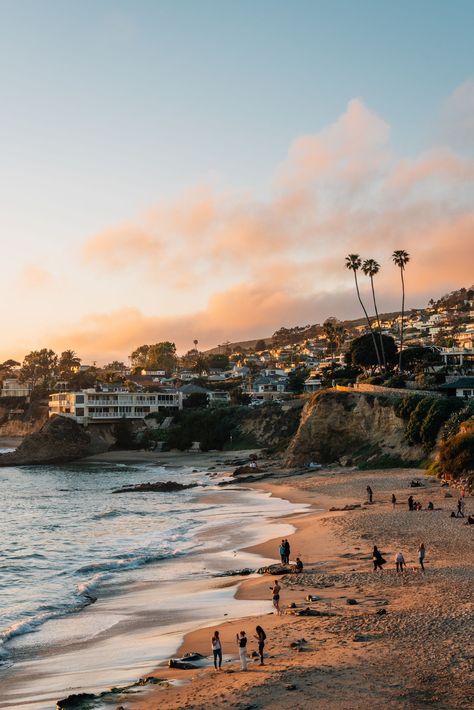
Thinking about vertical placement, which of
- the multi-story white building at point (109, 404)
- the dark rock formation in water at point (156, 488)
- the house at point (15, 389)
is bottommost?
the dark rock formation in water at point (156, 488)

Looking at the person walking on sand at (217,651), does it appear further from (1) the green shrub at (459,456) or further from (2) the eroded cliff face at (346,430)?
(2) the eroded cliff face at (346,430)

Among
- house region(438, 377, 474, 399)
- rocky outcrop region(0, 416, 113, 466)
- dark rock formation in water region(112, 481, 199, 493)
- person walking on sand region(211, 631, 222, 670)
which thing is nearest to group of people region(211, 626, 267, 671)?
person walking on sand region(211, 631, 222, 670)

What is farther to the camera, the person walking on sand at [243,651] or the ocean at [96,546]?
the ocean at [96,546]

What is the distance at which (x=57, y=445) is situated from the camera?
99500 millimetres

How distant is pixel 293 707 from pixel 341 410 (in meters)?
57.6

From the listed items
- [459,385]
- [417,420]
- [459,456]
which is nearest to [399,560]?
[459,456]

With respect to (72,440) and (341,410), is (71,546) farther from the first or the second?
(72,440)

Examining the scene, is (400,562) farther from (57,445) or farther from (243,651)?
(57,445)

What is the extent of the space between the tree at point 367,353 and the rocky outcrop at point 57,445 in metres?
41.2

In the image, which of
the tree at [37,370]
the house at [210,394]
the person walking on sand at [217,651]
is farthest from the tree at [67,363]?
the person walking on sand at [217,651]

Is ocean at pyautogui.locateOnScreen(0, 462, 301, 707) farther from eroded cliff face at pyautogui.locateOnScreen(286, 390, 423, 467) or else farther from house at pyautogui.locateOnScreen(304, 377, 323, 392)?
house at pyautogui.locateOnScreen(304, 377, 323, 392)

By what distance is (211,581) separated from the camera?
26.3 meters

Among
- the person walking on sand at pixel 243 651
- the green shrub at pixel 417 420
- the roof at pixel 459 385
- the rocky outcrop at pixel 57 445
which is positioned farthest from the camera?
the rocky outcrop at pixel 57 445

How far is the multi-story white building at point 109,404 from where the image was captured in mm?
110062
